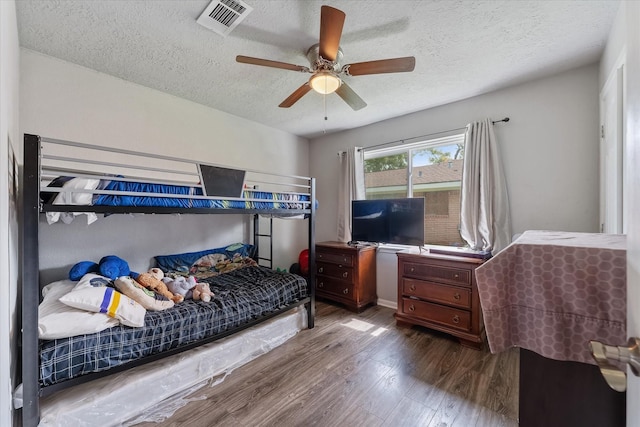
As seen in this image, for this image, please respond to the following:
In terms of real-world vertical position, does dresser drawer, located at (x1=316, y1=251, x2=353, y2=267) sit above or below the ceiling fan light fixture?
below

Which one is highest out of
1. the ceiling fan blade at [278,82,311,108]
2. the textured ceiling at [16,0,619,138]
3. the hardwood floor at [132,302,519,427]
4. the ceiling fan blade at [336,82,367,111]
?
the textured ceiling at [16,0,619,138]

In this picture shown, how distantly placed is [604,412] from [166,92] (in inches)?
142

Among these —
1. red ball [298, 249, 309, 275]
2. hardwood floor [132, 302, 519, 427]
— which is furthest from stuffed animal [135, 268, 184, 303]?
red ball [298, 249, 309, 275]

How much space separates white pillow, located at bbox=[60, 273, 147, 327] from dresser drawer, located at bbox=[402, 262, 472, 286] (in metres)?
2.35

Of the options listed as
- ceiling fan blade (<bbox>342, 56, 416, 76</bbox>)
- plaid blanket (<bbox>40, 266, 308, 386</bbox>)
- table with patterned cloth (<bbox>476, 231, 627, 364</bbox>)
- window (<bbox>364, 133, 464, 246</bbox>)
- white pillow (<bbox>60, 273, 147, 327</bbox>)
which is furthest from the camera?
window (<bbox>364, 133, 464, 246</bbox>)

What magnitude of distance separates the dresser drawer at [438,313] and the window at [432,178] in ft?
2.78

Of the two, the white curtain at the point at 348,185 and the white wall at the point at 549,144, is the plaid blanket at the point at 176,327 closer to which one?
the white curtain at the point at 348,185

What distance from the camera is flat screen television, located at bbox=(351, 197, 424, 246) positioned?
277cm

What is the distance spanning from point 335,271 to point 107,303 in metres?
2.34

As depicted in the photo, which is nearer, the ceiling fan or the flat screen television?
the ceiling fan

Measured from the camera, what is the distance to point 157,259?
2621 mm

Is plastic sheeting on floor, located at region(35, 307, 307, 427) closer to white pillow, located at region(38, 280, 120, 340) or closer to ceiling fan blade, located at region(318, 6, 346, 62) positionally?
white pillow, located at region(38, 280, 120, 340)

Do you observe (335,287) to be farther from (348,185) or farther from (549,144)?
(549,144)

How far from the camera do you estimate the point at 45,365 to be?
4.16ft
